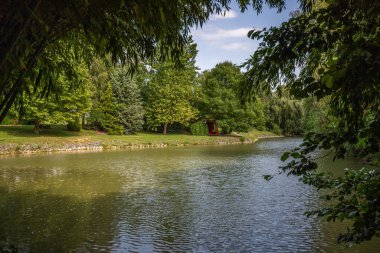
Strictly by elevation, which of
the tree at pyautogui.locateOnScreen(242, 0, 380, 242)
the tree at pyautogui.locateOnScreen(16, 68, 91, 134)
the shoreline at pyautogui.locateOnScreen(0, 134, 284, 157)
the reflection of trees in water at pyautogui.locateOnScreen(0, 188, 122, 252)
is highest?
the tree at pyautogui.locateOnScreen(16, 68, 91, 134)

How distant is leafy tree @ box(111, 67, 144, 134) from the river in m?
21.8

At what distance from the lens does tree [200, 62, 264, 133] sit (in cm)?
4806

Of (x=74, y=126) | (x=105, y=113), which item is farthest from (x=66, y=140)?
(x=105, y=113)

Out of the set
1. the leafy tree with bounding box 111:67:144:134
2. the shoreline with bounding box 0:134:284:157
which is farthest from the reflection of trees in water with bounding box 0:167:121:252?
the leafy tree with bounding box 111:67:144:134

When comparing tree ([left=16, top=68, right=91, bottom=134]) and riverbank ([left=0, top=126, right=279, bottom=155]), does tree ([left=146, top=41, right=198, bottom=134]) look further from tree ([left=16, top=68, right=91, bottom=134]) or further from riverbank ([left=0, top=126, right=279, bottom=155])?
tree ([left=16, top=68, right=91, bottom=134])

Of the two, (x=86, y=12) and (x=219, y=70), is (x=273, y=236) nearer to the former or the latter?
(x=86, y=12)

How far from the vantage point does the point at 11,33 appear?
3781mm

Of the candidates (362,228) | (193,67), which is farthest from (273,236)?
(193,67)

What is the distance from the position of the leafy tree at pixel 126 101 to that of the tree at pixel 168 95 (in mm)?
3148

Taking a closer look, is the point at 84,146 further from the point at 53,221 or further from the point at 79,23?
the point at 79,23

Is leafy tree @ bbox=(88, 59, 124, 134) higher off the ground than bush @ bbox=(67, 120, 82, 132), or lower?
higher

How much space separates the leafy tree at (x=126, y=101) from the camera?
40781 millimetres

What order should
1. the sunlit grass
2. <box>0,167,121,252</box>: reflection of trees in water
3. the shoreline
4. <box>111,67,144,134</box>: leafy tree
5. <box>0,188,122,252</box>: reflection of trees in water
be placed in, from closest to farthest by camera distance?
<box>0,188,122,252</box>: reflection of trees in water, <box>0,167,121,252</box>: reflection of trees in water, the shoreline, the sunlit grass, <box>111,67,144,134</box>: leafy tree

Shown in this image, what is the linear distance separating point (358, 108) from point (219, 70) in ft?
158
